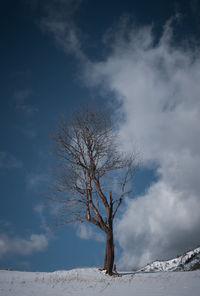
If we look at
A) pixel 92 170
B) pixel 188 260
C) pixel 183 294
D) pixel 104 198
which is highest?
pixel 92 170

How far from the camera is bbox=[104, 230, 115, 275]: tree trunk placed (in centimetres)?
1005

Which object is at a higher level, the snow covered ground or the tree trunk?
the tree trunk

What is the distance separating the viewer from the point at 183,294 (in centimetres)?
418

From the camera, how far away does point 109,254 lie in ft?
33.6

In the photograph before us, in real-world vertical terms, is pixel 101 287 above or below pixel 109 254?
below

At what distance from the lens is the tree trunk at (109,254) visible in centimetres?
1005

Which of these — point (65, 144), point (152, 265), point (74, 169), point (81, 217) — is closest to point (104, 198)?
point (81, 217)

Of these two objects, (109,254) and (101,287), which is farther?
(109,254)

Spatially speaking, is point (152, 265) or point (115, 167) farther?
point (152, 265)

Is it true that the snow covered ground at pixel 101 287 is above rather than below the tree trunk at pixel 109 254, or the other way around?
below

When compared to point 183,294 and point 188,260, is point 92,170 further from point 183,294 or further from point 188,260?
point 188,260

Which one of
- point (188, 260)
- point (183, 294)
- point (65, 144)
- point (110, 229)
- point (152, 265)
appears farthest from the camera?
point (152, 265)

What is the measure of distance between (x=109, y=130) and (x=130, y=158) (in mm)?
2166

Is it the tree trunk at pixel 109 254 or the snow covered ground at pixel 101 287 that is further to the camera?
the tree trunk at pixel 109 254
